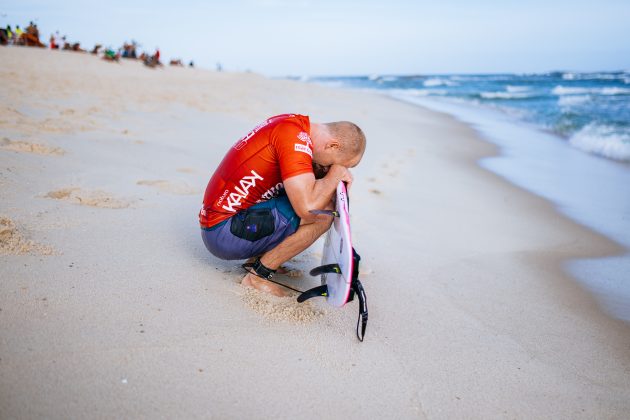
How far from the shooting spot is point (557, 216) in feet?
15.0

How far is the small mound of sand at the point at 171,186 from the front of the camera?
12.8ft

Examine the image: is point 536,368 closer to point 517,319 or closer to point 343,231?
point 517,319

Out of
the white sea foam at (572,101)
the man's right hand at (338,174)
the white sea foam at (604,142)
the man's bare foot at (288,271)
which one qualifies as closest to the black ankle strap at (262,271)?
the man's bare foot at (288,271)

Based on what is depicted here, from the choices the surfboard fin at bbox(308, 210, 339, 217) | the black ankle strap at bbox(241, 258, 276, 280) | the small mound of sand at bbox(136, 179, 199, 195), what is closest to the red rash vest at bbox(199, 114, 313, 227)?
the surfboard fin at bbox(308, 210, 339, 217)

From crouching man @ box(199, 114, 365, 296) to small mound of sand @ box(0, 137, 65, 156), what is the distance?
2.82 meters

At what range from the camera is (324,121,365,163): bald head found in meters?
2.27

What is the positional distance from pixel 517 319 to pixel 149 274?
7.27 feet

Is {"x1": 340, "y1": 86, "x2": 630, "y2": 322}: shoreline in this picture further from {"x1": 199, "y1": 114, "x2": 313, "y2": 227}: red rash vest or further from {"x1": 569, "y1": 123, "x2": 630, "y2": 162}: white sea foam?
{"x1": 199, "y1": 114, "x2": 313, "y2": 227}: red rash vest

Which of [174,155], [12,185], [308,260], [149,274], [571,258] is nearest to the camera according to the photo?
[149,274]

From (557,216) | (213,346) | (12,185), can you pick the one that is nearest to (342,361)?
(213,346)

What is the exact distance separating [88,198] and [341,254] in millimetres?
2277

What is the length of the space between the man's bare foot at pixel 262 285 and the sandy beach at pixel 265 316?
0.07 meters

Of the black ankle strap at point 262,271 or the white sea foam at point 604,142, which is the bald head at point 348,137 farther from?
the white sea foam at point 604,142

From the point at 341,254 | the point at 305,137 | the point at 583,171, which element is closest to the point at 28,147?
the point at 305,137
